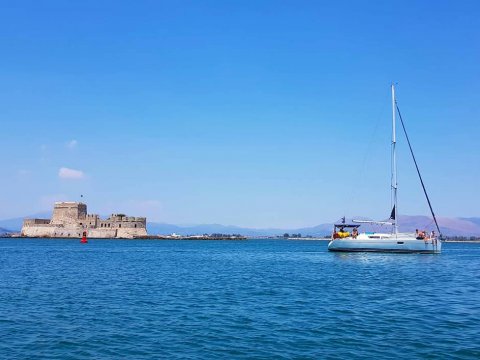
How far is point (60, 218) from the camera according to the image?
5915 inches

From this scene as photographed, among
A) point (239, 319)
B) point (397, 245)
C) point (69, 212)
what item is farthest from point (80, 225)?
point (239, 319)

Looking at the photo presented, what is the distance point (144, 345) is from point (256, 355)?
3.65 metres

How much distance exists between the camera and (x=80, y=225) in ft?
491

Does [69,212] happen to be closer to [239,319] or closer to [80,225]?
[80,225]

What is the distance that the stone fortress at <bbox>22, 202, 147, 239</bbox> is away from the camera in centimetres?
14862

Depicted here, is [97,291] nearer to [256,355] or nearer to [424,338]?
[256,355]

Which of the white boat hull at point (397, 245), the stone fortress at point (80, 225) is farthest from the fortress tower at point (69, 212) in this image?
the white boat hull at point (397, 245)

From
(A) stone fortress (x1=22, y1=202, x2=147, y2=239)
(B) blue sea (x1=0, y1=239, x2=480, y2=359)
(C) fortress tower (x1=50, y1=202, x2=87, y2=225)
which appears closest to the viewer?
(B) blue sea (x1=0, y1=239, x2=480, y2=359)

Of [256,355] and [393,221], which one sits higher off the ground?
[393,221]

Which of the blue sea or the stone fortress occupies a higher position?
the stone fortress

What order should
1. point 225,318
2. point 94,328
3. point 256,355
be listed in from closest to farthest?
1. point 256,355
2. point 94,328
3. point 225,318

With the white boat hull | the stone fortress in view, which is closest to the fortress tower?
the stone fortress

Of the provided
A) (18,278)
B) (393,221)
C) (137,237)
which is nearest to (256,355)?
(18,278)

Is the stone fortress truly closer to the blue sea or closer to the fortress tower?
the fortress tower
